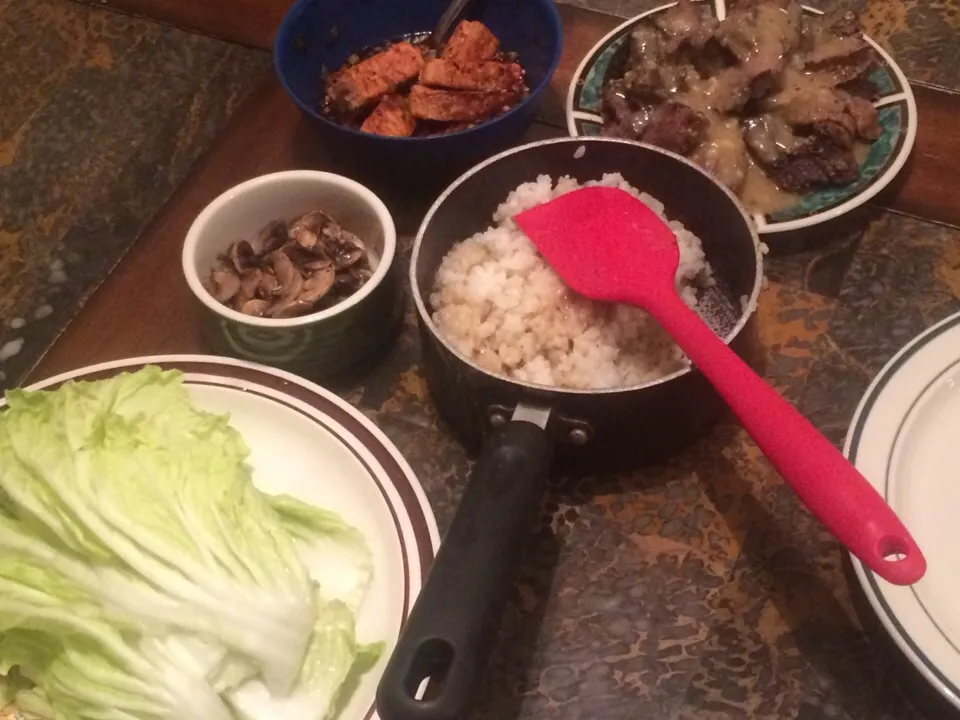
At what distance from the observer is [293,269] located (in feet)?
3.62

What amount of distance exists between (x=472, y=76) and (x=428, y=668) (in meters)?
0.88

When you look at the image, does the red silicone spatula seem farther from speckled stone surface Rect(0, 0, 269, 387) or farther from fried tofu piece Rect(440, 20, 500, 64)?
speckled stone surface Rect(0, 0, 269, 387)

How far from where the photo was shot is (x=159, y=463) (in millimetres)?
864

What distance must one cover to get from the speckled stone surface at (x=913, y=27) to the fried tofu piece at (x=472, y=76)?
315 mm

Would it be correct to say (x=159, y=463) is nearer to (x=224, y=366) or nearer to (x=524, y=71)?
(x=224, y=366)

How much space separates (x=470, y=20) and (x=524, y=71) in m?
0.13

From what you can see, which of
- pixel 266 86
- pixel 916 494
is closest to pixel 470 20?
pixel 266 86

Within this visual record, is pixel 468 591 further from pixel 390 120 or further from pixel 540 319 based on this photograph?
pixel 390 120

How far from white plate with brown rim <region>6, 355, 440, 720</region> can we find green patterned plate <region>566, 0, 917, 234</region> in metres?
0.56

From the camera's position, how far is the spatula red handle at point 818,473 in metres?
0.69

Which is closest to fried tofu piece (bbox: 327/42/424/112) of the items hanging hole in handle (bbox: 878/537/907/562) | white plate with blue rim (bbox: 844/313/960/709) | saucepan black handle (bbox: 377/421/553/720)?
saucepan black handle (bbox: 377/421/553/720)

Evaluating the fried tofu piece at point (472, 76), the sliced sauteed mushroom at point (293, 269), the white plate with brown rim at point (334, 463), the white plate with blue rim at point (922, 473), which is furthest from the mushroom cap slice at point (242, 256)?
the white plate with blue rim at point (922, 473)

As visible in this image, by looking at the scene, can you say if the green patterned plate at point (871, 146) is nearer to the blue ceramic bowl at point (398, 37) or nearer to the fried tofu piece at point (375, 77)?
the blue ceramic bowl at point (398, 37)

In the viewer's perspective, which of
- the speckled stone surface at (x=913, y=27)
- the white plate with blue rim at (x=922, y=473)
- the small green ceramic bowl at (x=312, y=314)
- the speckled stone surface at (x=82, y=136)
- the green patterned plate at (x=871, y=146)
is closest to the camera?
the white plate with blue rim at (x=922, y=473)
